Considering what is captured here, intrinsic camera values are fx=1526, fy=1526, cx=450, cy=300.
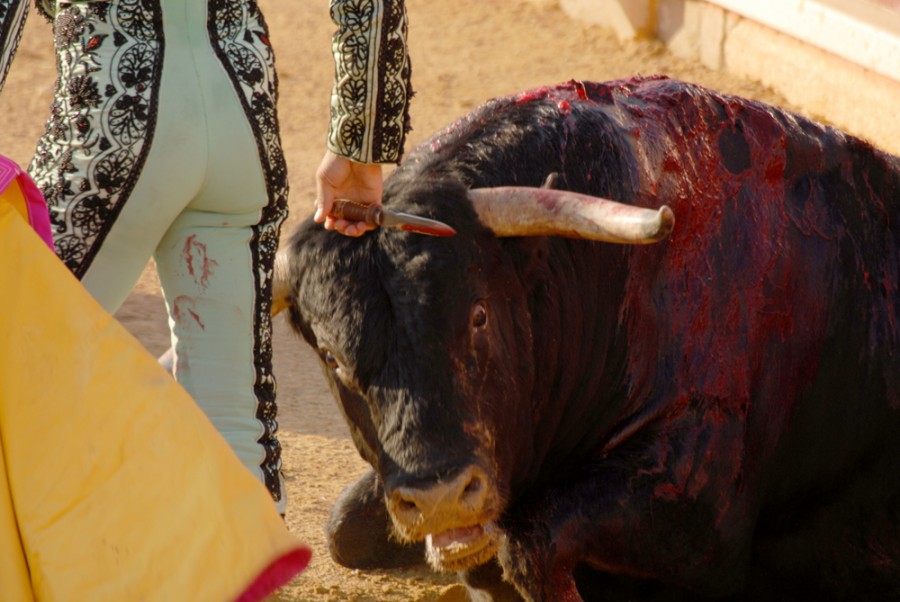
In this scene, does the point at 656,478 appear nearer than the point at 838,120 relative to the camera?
Yes

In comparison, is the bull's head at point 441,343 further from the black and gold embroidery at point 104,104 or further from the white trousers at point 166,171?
the black and gold embroidery at point 104,104

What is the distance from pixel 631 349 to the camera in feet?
12.3

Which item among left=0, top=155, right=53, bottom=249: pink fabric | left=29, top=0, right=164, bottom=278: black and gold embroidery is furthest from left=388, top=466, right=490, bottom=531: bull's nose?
left=0, top=155, right=53, bottom=249: pink fabric

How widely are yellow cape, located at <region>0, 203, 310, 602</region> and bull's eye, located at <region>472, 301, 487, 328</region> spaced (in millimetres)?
966

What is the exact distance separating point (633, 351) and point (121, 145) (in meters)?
1.39

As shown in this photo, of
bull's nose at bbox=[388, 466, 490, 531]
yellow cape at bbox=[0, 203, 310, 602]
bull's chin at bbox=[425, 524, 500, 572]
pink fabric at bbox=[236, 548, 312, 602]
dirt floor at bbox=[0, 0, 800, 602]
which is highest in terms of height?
yellow cape at bbox=[0, 203, 310, 602]

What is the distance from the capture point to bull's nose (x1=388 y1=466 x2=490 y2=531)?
3.30m

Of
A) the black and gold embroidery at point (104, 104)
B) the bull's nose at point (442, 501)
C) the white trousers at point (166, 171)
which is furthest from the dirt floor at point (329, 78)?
the black and gold embroidery at point (104, 104)

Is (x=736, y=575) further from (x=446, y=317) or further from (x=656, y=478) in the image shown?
(x=446, y=317)

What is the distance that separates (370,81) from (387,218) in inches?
14.2

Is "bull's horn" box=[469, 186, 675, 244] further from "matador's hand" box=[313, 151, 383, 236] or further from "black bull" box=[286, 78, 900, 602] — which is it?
"matador's hand" box=[313, 151, 383, 236]

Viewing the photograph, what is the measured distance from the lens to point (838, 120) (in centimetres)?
788

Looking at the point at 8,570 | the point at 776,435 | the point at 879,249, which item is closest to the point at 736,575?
the point at 776,435

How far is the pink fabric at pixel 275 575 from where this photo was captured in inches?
99.1
